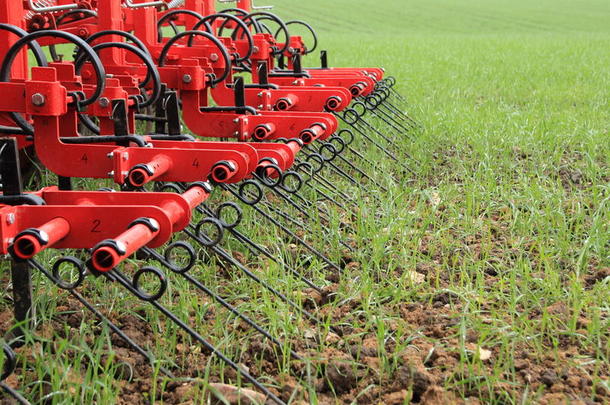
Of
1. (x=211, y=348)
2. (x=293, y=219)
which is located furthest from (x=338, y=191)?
(x=211, y=348)

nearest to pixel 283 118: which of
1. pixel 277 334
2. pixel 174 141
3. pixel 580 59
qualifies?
pixel 174 141

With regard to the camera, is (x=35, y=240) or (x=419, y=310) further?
(x=419, y=310)

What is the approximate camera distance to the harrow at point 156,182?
2736 millimetres

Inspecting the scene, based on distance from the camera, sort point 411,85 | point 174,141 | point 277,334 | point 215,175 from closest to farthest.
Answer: point 277,334
point 215,175
point 174,141
point 411,85

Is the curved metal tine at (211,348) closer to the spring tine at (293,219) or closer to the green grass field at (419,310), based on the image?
the green grass field at (419,310)

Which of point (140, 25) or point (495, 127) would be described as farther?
point (495, 127)

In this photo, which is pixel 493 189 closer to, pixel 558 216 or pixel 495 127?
pixel 558 216

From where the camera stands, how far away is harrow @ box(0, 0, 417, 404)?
2.74 metres

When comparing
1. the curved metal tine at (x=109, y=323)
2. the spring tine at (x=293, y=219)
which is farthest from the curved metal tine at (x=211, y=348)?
the spring tine at (x=293, y=219)

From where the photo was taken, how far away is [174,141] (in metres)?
3.80

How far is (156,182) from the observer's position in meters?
4.41

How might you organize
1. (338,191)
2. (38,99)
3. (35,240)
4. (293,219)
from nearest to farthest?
1. (35,240)
2. (38,99)
3. (293,219)
4. (338,191)

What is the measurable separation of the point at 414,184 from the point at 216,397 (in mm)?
3268

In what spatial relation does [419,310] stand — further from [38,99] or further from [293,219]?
[38,99]
